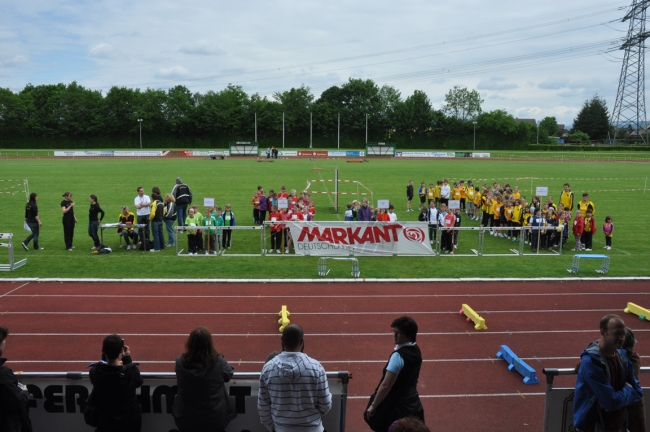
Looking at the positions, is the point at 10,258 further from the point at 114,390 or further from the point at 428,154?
the point at 428,154

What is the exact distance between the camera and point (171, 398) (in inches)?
206

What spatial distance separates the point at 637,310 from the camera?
10953 mm

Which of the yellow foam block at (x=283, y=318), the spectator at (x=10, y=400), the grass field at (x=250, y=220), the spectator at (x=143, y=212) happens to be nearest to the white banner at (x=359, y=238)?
the grass field at (x=250, y=220)

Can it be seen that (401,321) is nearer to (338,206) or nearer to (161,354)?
(161,354)

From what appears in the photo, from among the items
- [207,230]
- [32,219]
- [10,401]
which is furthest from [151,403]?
[32,219]

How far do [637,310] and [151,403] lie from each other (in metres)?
10.3

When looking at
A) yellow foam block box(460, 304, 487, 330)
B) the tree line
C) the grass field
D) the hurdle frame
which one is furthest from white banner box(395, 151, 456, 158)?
yellow foam block box(460, 304, 487, 330)

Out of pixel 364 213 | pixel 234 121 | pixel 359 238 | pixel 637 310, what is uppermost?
pixel 234 121

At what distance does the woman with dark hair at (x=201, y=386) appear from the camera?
4477 millimetres

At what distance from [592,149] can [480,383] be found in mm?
86745

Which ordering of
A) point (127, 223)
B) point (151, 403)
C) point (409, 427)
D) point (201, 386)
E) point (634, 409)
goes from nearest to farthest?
point (409, 427) < point (201, 386) < point (634, 409) < point (151, 403) < point (127, 223)

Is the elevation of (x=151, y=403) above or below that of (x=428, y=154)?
below

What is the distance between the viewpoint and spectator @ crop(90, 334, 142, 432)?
14.8ft

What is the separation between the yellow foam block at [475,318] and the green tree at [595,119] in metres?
117
